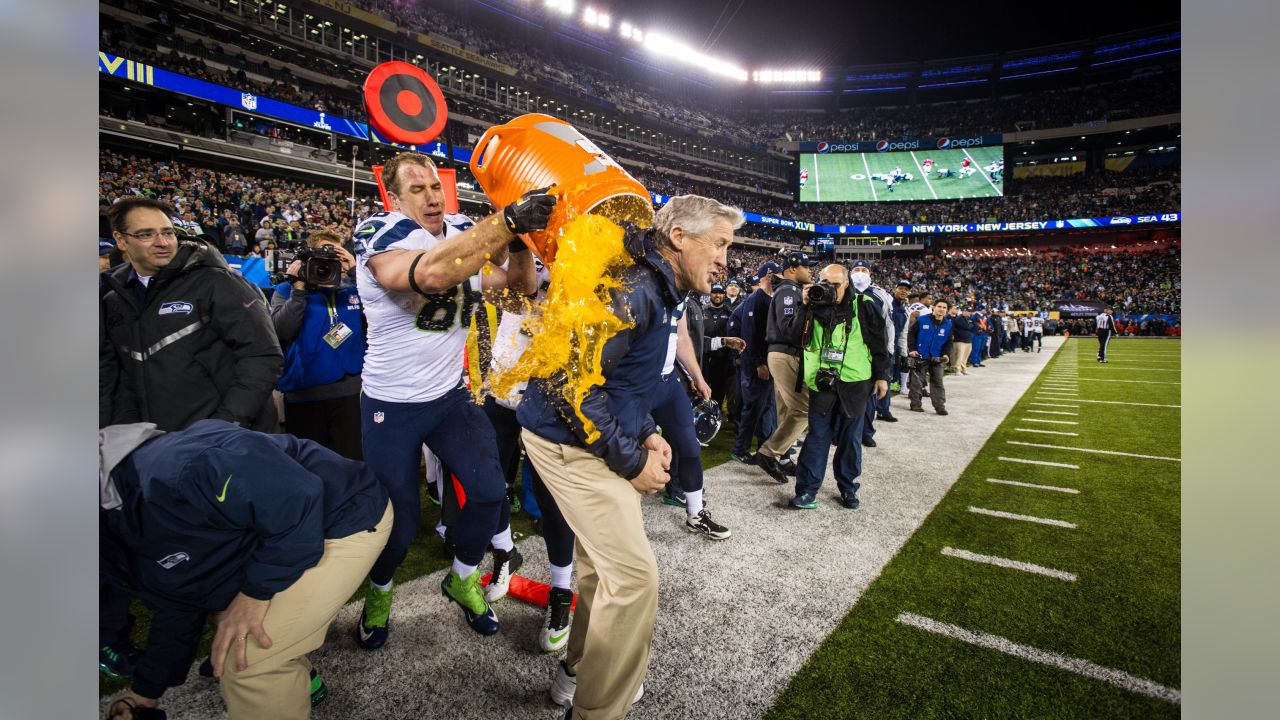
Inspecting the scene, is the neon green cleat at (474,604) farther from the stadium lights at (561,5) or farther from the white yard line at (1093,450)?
the stadium lights at (561,5)

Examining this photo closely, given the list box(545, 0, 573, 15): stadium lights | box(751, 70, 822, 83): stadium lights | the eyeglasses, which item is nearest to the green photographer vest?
the eyeglasses

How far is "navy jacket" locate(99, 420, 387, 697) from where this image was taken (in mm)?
1713

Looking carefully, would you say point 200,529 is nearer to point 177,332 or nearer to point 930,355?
point 177,332

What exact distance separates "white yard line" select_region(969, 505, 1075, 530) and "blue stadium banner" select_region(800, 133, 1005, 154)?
55905 millimetres

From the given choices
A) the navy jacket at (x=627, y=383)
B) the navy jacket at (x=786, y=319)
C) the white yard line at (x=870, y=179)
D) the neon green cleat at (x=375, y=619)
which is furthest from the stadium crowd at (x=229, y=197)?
the white yard line at (x=870, y=179)

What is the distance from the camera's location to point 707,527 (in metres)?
4.11

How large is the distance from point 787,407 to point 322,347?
386cm

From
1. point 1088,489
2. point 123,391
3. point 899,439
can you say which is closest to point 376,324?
point 123,391

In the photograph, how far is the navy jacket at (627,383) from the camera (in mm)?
2047

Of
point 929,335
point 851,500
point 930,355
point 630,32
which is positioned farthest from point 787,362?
point 630,32

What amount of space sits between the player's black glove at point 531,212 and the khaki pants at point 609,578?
80cm

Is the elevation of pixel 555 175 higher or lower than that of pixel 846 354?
higher

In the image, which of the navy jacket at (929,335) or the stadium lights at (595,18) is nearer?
the navy jacket at (929,335)
